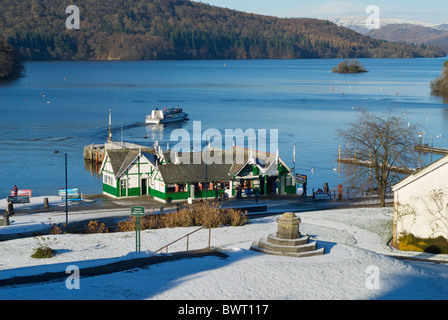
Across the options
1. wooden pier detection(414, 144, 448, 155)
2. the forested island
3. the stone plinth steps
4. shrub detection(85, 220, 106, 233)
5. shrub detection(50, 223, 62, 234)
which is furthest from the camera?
the forested island

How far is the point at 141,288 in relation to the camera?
2114cm

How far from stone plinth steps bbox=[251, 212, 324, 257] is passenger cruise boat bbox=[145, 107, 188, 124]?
91.0m

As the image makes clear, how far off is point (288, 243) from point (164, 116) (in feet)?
312

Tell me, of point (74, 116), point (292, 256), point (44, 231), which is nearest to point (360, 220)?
point (292, 256)

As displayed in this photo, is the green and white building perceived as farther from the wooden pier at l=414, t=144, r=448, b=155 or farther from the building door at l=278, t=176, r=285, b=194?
the wooden pier at l=414, t=144, r=448, b=155

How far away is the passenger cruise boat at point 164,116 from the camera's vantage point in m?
117

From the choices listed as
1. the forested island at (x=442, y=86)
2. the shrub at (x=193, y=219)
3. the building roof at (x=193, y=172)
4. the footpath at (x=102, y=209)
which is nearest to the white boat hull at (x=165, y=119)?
the footpath at (x=102, y=209)

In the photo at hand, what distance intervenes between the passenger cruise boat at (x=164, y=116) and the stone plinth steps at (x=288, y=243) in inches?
3581

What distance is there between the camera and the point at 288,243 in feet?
88.2

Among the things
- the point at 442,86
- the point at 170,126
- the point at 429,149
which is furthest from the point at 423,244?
the point at 442,86

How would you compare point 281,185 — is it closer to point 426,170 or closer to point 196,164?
point 196,164

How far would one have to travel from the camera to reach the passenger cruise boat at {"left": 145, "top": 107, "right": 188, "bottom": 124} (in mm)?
117062

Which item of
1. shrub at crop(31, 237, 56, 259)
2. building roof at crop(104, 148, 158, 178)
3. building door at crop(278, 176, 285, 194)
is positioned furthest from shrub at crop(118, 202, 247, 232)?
Result: building door at crop(278, 176, 285, 194)

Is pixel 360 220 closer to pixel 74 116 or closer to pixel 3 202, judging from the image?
pixel 3 202
